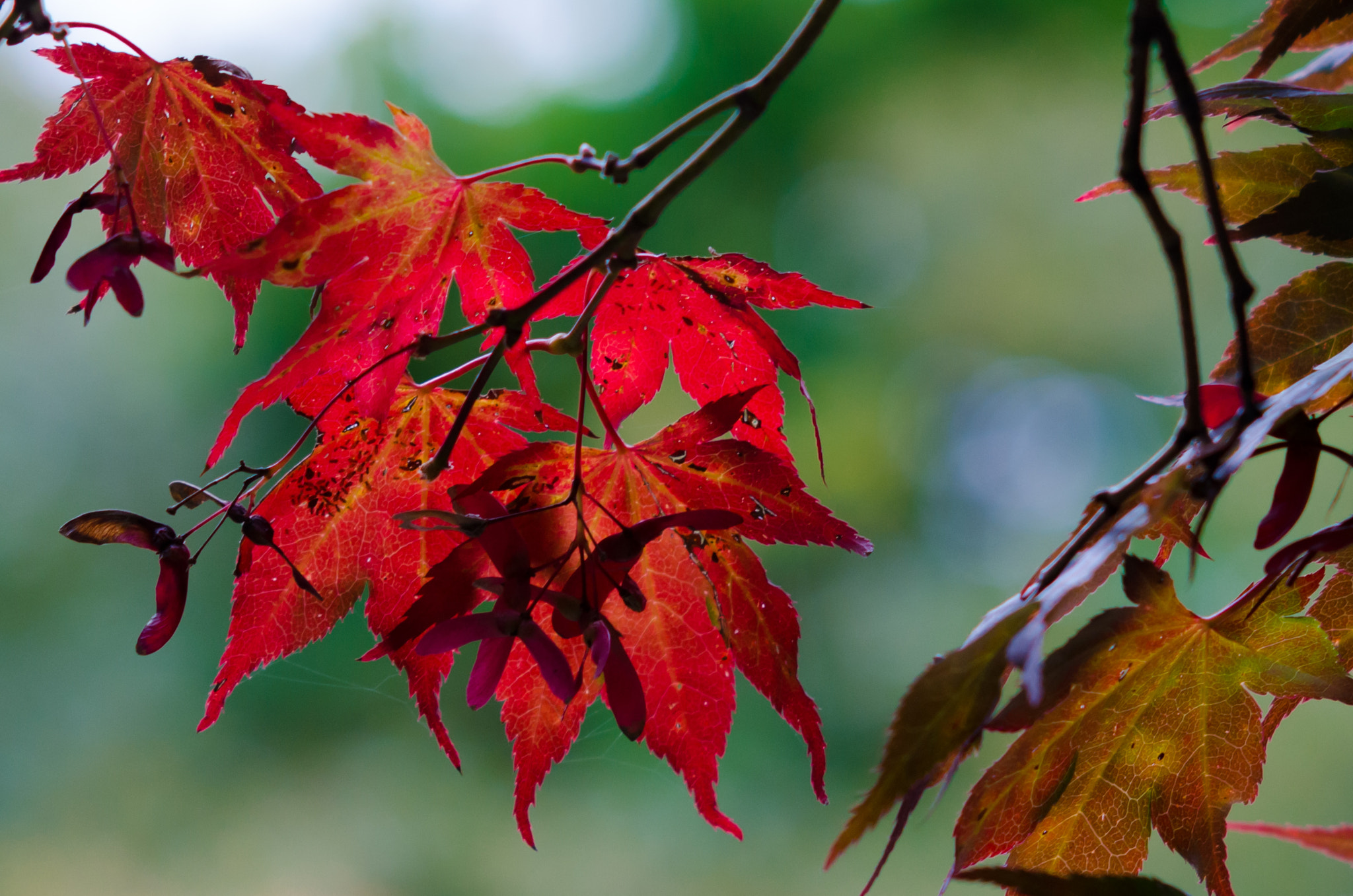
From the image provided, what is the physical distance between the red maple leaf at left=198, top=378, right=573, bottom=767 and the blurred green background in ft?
2.59

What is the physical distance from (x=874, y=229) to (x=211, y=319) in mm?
1727

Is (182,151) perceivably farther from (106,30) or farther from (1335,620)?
(1335,620)

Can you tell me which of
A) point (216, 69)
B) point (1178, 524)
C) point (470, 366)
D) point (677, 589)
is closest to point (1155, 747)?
point (1178, 524)

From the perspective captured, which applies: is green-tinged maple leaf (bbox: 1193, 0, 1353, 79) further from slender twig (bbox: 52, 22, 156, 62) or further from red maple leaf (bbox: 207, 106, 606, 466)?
slender twig (bbox: 52, 22, 156, 62)

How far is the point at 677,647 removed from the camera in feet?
1.13

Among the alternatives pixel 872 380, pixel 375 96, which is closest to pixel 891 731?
pixel 872 380

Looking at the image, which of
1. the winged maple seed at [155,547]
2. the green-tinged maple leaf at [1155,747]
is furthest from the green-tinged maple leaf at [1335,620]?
the winged maple seed at [155,547]

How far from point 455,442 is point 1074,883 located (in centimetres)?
22

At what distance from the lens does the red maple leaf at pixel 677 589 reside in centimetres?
31

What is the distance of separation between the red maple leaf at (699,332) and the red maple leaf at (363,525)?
0.13ft

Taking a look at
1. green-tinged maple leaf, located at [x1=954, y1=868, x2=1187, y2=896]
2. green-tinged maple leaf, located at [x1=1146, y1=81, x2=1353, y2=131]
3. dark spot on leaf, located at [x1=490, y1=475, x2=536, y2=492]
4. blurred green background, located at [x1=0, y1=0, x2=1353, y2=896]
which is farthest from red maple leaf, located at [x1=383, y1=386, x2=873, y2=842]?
blurred green background, located at [x1=0, y1=0, x2=1353, y2=896]

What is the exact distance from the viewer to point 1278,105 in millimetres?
309

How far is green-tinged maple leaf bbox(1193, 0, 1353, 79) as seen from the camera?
12.2 inches

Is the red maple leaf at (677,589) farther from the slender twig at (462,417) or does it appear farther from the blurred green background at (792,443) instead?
the blurred green background at (792,443)
